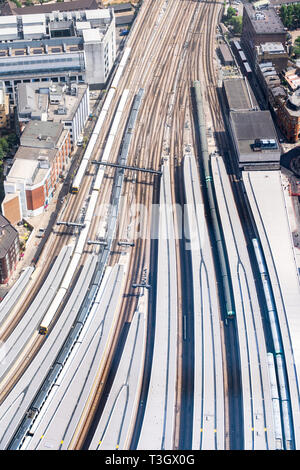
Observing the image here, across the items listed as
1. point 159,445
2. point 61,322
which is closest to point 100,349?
point 61,322

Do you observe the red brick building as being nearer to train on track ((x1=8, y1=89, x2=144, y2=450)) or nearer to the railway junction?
the railway junction

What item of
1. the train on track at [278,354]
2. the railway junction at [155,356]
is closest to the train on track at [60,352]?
the railway junction at [155,356]

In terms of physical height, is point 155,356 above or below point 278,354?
below

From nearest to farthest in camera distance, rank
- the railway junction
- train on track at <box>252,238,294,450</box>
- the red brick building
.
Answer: the railway junction, train on track at <box>252,238,294,450</box>, the red brick building

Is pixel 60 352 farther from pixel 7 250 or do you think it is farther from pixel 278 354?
pixel 278 354

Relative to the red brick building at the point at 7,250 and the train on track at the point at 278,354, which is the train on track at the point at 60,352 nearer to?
the red brick building at the point at 7,250

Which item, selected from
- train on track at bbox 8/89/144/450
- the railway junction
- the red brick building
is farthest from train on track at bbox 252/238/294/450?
the red brick building

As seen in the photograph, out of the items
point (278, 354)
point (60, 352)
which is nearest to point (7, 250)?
point (60, 352)

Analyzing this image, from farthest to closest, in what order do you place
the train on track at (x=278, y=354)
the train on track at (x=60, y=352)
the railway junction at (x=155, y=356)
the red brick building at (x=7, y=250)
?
the red brick building at (x=7, y=250)
the train on track at (x=278, y=354)
the railway junction at (x=155, y=356)
the train on track at (x=60, y=352)

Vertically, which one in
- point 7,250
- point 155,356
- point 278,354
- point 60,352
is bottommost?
point 60,352
